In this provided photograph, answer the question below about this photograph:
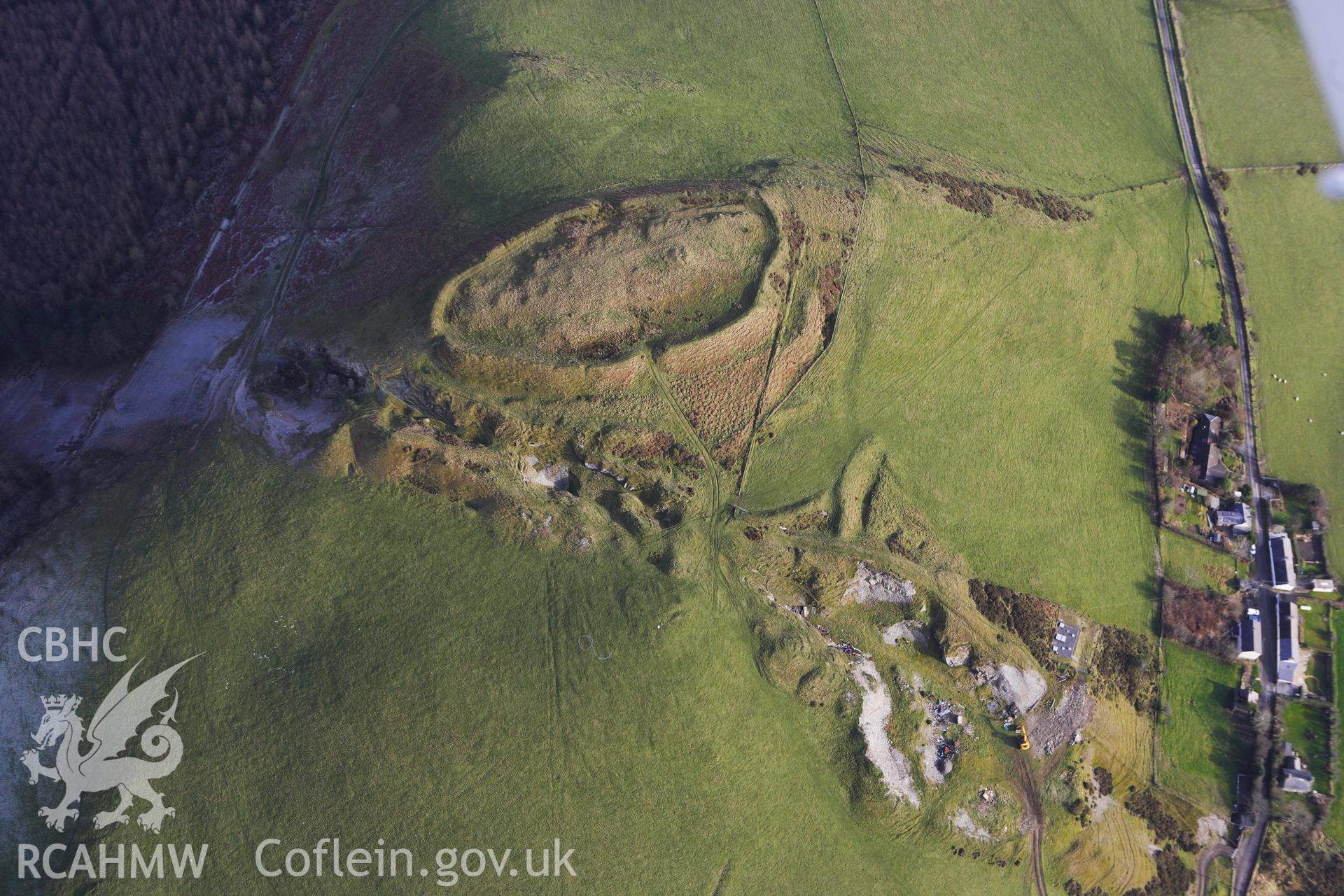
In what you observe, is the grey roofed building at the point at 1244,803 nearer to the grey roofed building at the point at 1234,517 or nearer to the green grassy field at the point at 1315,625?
the green grassy field at the point at 1315,625

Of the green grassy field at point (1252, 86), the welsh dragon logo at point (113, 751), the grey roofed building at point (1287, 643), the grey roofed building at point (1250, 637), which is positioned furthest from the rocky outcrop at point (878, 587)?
the green grassy field at point (1252, 86)

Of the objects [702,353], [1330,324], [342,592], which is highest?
[702,353]

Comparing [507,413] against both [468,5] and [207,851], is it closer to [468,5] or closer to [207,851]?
[207,851]

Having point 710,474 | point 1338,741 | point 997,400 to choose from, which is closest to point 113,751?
point 710,474

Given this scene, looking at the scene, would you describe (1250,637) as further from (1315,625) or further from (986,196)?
(986,196)

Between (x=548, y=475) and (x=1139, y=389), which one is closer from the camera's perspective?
(x=548, y=475)

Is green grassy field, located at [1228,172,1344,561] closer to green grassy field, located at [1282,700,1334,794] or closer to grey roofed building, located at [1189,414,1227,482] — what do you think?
grey roofed building, located at [1189,414,1227,482]

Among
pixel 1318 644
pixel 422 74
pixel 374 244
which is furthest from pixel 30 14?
pixel 1318 644
